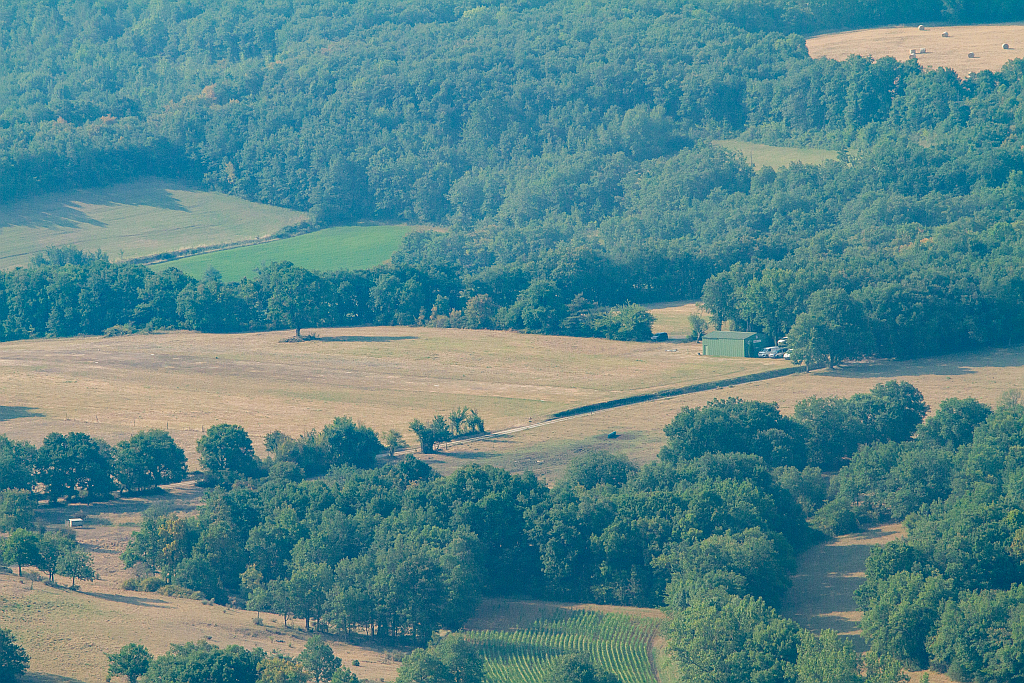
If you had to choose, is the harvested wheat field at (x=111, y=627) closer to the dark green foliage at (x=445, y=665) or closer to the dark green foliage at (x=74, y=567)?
the dark green foliage at (x=74, y=567)

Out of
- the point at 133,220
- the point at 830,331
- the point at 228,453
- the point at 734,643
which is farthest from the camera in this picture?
the point at 133,220

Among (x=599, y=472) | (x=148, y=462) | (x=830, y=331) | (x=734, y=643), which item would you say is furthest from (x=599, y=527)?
(x=830, y=331)

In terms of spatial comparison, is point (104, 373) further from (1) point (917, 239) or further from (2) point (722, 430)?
(1) point (917, 239)

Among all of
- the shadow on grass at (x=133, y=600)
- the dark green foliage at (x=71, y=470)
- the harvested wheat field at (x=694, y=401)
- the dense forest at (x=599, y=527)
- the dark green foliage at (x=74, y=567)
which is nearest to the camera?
the dense forest at (x=599, y=527)

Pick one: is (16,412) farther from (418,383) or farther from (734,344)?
(734,344)

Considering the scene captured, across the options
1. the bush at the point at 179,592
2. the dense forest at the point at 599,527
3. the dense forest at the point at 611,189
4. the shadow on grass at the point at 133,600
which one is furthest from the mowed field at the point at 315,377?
the shadow on grass at the point at 133,600
